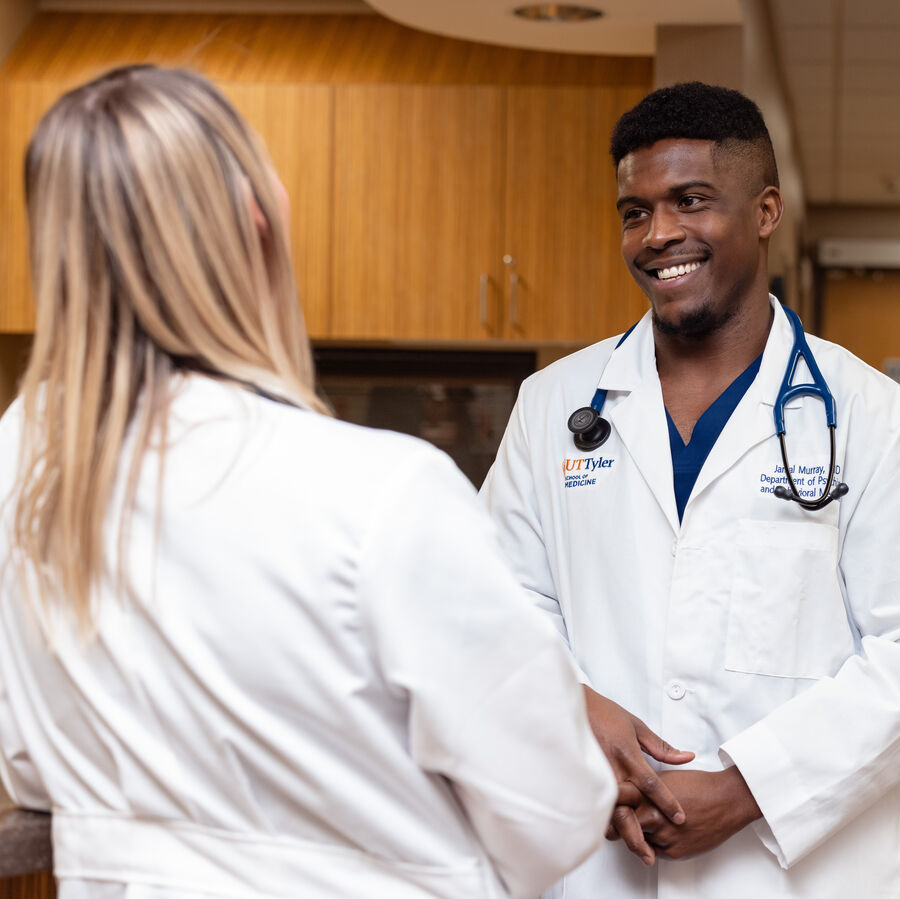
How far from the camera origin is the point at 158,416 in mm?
832

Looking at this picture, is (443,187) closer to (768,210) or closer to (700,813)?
(768,210)

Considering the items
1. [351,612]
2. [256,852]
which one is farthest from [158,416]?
[256,852]

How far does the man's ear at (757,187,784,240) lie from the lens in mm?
1637

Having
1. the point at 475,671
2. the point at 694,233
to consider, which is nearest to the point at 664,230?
the point at 694,233

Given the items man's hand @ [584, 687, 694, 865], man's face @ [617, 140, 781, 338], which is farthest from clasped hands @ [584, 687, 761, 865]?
man's face @ [617, 140, 781, 338]

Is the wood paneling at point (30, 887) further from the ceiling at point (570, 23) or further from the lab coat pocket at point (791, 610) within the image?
the ceiling at point (570, 23)

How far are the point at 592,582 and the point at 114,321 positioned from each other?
0.86 metres

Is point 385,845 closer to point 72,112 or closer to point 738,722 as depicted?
point 72,112

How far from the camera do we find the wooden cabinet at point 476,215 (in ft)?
10.8

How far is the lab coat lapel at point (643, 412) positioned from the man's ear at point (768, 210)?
0.21 metres

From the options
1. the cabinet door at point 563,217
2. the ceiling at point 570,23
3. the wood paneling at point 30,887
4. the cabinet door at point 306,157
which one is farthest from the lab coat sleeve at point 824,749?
the cabinet door at point 306,157

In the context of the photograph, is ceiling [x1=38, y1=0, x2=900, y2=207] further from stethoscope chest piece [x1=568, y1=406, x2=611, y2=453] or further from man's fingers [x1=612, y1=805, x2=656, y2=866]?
man's fingers [x1=612, y1=805, x2=656, y2=866]

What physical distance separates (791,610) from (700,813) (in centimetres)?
28

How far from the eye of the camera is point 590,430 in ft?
5.25
